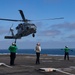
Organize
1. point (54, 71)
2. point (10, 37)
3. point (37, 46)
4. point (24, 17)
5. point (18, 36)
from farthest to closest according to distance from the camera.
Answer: point (10, 37) < point (18, 36) < point (24, 17) < point (37, 46) < point (54, 71)

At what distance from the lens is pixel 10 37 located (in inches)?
2776

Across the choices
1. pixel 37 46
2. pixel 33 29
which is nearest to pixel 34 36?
pixel 33 29

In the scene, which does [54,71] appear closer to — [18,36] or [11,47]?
[11,47]

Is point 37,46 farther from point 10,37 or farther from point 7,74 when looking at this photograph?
point 10,37

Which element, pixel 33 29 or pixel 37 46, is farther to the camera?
pixel 33 29

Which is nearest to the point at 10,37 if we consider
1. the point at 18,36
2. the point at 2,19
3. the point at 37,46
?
the point at 18,36

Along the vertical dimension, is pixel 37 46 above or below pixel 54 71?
above

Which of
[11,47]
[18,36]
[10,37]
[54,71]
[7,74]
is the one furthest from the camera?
[10,37]

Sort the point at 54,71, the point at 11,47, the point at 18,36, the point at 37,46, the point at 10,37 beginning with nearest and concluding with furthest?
the point at 54,71 < the point at 11,47 < the point at 37,46 < the point at 18,36 < the point at 10,37

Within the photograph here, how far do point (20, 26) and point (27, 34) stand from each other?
4187mm

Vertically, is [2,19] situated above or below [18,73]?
above

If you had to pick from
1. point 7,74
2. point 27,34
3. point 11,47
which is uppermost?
point 27,34

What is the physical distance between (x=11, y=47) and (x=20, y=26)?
112 feet

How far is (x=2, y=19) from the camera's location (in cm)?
1836
